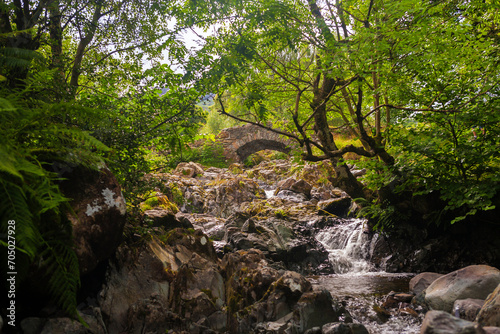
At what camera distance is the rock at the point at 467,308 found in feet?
14.1

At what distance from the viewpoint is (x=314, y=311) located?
453 cm

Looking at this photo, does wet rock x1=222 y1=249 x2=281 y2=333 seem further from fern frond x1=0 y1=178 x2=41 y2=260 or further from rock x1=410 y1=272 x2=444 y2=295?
fern frond x1=0 y1=178 x2=41 y2=260

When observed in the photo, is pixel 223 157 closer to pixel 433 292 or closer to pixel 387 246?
pixel 387 246

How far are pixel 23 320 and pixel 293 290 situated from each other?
358 centimetres

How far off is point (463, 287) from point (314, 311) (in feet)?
8.65

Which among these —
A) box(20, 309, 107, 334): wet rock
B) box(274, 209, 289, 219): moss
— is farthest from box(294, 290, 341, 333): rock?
box(274, 209, 289, 219): moss

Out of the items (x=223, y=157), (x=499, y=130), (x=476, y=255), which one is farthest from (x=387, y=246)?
(x=223, y=157)

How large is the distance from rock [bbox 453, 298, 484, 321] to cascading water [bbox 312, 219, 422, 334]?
64cm

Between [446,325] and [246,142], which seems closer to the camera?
[446,325]

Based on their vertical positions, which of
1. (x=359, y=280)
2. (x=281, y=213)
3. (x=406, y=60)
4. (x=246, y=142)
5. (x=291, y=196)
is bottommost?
(x=359, y=280)

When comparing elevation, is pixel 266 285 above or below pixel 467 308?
above

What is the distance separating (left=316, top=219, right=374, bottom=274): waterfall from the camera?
9.27 m

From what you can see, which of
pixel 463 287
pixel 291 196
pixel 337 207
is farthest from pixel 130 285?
pixel 291 196

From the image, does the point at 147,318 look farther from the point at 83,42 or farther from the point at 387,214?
the point at 387,214
